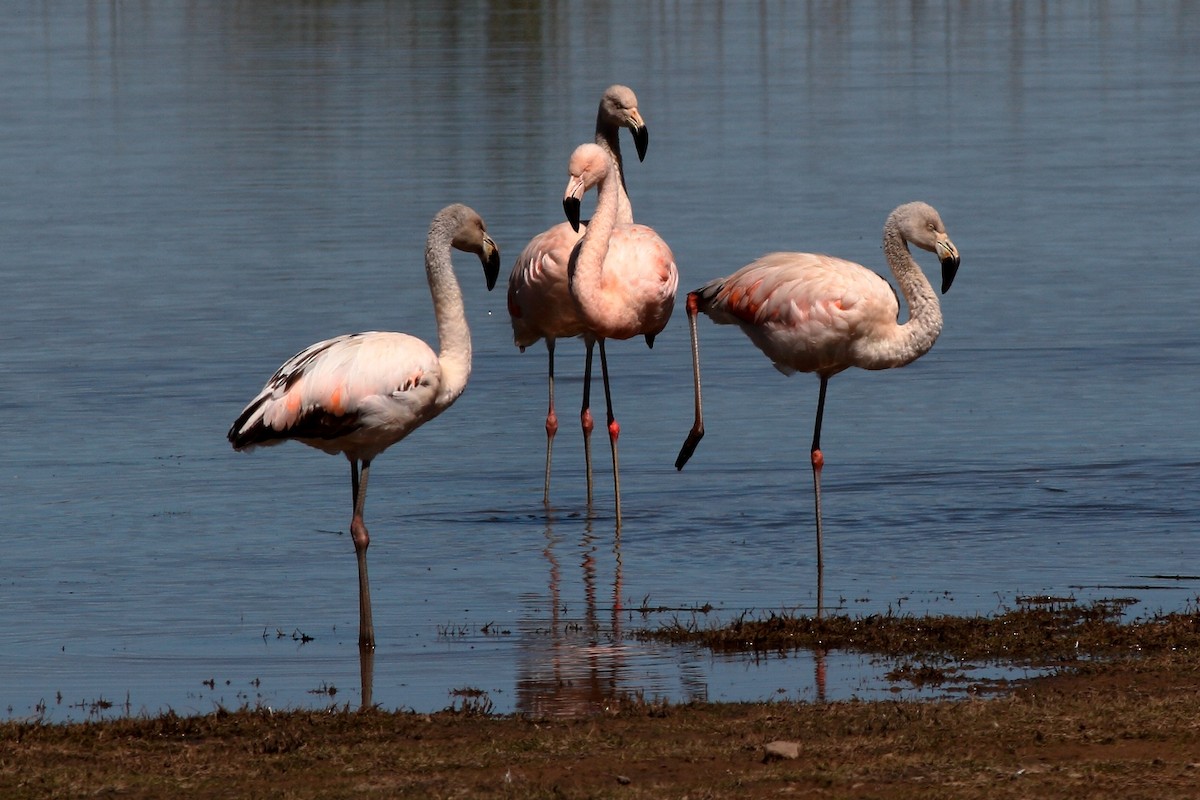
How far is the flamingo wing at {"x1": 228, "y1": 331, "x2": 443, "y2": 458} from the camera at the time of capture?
8.42 metres

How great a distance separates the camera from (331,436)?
8.55 meters

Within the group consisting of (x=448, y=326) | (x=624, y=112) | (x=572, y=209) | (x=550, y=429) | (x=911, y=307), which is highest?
(x=624, y=112)

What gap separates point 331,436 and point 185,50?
4273 centimetres

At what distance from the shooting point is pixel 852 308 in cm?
1016

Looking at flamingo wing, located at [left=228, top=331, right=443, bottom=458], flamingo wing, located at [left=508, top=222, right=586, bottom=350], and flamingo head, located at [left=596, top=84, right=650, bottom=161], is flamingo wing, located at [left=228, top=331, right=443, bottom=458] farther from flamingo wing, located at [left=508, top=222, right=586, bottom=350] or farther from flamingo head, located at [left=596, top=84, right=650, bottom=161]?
flamingo head, located at [left=596, top=84, right=650, bottom=161]

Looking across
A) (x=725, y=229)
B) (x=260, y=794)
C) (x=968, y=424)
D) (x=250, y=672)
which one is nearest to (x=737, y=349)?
(x=968, y=424)

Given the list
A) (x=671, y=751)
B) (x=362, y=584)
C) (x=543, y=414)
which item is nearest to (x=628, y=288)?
(x=543, y=414)

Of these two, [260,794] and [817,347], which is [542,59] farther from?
[260,794]

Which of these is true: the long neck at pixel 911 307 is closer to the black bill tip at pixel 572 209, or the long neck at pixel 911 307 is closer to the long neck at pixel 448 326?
the black bill tip at pixel 572 209

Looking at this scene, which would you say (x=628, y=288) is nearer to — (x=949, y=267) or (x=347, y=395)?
(x=949, y=267)

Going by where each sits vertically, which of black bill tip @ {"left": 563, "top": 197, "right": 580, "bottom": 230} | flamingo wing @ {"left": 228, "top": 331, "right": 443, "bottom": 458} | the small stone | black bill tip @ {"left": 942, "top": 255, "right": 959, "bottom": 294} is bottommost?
the small stone

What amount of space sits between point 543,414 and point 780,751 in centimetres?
733

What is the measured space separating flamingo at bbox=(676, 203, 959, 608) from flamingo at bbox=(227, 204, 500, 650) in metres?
2.15

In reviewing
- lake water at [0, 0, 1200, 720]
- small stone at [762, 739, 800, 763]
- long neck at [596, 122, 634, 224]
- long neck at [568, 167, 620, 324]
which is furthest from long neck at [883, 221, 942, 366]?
small stone at [762, 739, 800, 763]
